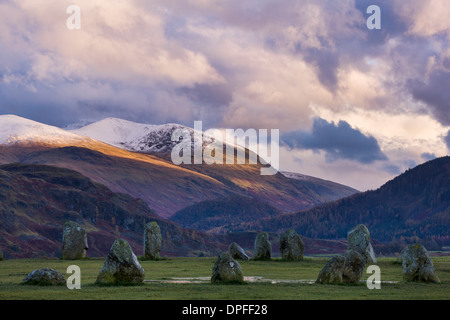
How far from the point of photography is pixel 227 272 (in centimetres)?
4444

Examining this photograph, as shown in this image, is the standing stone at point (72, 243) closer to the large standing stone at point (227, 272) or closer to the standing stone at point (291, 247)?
the standing stone at point (291, 247)

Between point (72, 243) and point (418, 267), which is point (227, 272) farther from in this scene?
point (72, 243)

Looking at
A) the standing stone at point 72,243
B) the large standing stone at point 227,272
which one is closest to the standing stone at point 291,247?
the standing stone at point 72,243

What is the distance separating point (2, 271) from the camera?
62.0 meters

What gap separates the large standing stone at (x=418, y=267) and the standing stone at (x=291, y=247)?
30.4 meters

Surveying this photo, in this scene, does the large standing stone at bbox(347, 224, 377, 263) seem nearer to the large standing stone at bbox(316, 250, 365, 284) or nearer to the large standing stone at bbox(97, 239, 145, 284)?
the large standing stone at bbox(316, 250, 365, 284)

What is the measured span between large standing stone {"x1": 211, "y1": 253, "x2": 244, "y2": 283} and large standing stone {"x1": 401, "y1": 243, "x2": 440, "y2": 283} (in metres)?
12.3

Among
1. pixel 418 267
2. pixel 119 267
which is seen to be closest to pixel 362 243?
pixel 418 267

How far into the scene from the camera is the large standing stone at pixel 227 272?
44312 millimetres
